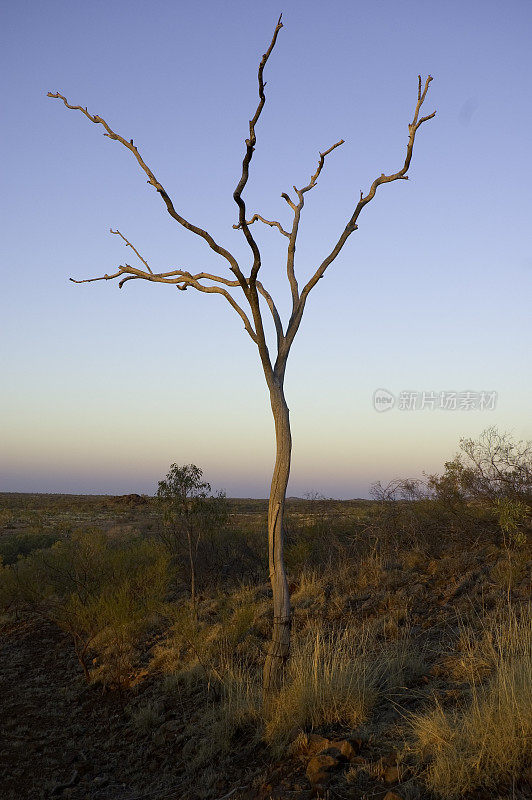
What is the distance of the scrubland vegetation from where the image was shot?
15.8 ft

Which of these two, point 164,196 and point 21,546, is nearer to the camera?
point 164,196

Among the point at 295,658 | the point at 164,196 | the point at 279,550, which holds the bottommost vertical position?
the point at 295,658

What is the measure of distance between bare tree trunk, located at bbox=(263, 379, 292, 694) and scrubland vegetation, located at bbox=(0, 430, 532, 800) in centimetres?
22

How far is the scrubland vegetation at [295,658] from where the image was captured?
15.8 feet

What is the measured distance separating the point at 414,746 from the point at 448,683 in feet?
5.89

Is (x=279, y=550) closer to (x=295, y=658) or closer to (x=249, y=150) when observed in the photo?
(x=295, y=658)

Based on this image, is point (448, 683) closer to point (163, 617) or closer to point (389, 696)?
point (389, 696)

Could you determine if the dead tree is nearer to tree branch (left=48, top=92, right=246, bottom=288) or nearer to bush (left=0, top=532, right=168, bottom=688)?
tree branch (left=48, top=92, right=246, bottom=288)

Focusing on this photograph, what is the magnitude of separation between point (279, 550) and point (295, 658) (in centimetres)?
139

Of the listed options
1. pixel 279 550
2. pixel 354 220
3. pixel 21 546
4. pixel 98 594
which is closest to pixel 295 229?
pixel 354 220

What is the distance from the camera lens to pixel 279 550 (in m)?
6.39

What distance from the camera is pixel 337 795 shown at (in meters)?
4.46

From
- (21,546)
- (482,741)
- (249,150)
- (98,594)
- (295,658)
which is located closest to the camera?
(482,741)

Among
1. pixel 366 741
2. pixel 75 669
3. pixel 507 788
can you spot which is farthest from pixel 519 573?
pixel 75 669
